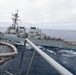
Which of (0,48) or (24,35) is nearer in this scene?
(0,48)

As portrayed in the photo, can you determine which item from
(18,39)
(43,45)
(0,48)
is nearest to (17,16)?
(18,39)

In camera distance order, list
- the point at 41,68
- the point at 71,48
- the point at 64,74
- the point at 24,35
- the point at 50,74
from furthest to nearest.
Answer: the point at 24,35, the point at 71,48, the point at 41,68, the point at 50,74, the point at 64,74

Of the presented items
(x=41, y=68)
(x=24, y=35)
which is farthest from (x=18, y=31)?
(x=41, y=68)

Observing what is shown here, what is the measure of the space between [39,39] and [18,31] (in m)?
7.96

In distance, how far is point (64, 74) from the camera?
4.46ft

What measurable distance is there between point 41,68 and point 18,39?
26.7 metres

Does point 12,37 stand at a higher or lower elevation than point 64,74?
lower

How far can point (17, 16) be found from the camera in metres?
49.4

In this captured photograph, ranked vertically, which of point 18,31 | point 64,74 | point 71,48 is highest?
point 64,74

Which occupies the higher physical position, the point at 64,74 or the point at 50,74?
the point at 64,74

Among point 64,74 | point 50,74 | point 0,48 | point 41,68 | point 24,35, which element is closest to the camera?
point 64,74

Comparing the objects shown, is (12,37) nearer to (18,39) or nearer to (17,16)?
(18,39)

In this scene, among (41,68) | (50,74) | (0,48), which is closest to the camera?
(0,48)

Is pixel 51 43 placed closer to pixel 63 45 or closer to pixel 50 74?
pixel 63 45
